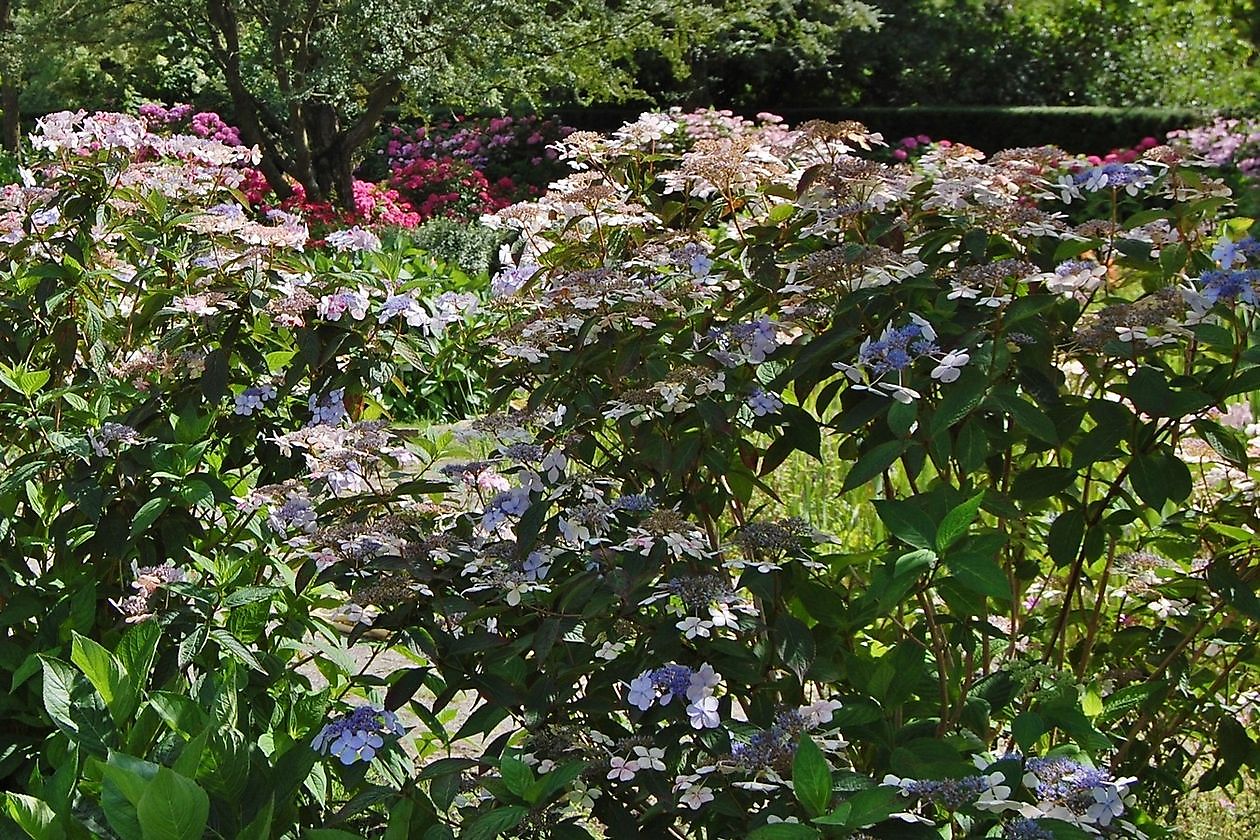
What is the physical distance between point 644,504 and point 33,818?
73cm

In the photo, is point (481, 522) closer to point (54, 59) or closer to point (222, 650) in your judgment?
point (222, 650)

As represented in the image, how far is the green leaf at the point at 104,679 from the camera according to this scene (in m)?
1.49

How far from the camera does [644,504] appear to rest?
5.10ft

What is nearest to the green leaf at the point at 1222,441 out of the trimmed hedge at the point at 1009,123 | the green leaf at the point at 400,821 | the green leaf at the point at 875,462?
the green leaf at the point at 875,462

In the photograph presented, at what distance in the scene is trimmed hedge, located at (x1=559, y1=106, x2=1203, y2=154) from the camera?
1566 cm

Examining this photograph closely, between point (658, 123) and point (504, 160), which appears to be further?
point (504, 160)

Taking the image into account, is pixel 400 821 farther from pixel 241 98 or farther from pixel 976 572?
pixel 241 98

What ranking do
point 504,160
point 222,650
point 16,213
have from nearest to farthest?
point 222,650
point 16,213
point 504,160

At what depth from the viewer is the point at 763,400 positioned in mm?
1625

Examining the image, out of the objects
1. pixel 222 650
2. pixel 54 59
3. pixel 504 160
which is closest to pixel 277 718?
pixel 222 650

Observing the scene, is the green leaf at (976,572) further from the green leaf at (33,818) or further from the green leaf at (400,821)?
the green leaf at (33,818)

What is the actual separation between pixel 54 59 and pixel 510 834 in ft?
36.6

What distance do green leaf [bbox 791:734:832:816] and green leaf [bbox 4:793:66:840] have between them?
29.6 inches

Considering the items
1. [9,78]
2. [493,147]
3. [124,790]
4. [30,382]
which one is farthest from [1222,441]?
[493,147]
